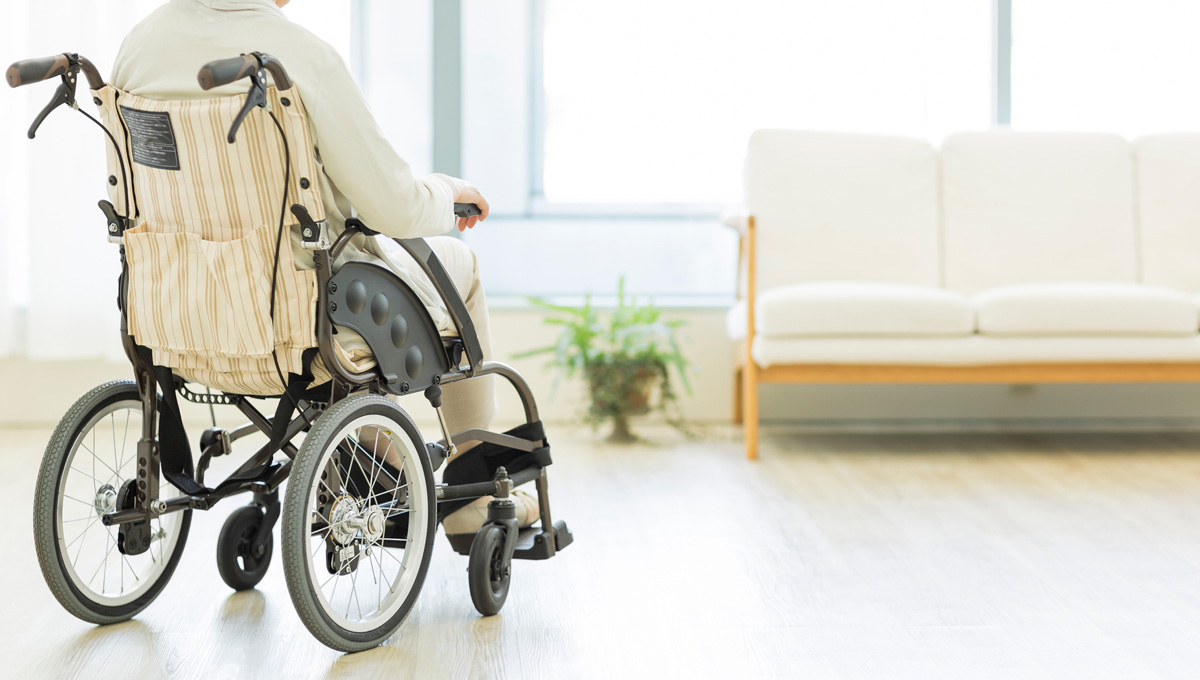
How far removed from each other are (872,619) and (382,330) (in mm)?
889

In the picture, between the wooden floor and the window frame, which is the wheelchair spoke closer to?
the wooden floor

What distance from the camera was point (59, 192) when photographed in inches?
128

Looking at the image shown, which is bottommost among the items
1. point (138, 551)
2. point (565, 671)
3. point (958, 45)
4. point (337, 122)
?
point (565, 671)

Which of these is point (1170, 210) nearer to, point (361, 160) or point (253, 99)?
point (361, 160)

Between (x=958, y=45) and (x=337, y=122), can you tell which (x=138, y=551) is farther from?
(x=958, y=45)

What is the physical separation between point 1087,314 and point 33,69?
2.57m

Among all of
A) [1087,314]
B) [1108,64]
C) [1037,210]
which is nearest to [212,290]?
[1087,314]

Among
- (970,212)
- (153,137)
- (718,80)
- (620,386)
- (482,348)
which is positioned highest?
Result: (718,80)

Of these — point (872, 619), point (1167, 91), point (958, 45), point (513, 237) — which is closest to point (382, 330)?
point (872, 619)

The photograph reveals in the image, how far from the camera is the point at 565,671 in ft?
4.69

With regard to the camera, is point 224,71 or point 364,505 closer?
point 224,71

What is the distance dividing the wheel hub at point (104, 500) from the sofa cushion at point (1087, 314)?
2.24m

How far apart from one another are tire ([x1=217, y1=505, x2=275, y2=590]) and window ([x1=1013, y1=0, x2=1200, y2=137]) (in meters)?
3.07

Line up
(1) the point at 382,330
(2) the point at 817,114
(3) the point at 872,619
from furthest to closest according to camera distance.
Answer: (2) the point at 817,114 → (3) the point at 872,619 → (1) the point at 382,330
